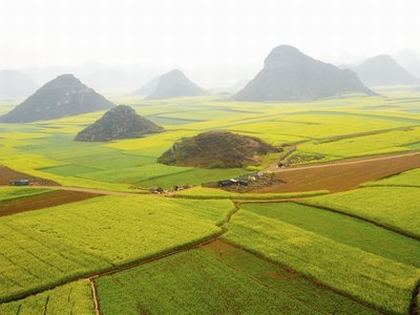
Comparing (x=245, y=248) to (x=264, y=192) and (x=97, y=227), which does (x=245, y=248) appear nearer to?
(x=97, y=227)

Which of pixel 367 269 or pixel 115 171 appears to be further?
pixel 115 171

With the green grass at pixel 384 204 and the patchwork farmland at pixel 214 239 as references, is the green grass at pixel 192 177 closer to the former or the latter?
the patchwork farmland at pixel 214 239

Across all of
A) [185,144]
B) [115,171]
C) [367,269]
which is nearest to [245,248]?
[367,269]

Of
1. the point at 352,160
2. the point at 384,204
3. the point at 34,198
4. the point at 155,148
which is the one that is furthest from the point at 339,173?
the point at 155,148

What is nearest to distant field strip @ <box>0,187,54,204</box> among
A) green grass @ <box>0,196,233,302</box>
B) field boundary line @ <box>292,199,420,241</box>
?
green grass @ <box>0,196,233,302</box>

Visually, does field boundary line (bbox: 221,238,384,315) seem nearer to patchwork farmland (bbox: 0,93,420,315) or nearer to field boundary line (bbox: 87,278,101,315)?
patchwork farmland (bbox: 0,93,420,315)

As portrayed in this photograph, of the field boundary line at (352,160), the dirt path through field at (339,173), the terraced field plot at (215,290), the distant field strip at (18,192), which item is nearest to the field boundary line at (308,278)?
the terraced field plot at (215,290)
